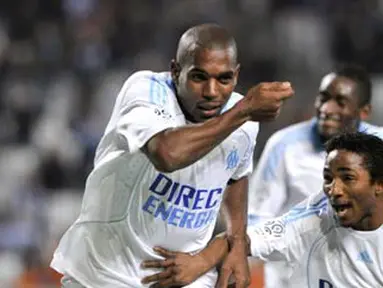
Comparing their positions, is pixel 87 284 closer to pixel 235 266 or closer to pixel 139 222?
pixel 139 222

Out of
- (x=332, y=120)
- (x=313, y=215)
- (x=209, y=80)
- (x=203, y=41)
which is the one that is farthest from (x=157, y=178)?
(x=332, y=120)

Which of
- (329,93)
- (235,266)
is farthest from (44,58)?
(235,266)

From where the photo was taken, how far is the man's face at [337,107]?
19.5 feet

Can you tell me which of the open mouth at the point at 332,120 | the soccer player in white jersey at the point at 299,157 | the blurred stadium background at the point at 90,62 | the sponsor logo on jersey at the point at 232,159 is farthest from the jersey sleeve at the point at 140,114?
the blurred stadium background at the point at 90,62

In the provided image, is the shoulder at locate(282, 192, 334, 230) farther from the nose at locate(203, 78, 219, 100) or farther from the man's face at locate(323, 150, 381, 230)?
the nose at locate(203, 78, 219, 100)

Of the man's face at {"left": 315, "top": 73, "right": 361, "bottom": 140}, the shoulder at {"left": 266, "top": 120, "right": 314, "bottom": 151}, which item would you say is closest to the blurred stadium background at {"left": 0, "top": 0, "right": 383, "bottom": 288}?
the shoulder at {"left": 266, "top": 120, "right": 314, "bottom": 151}

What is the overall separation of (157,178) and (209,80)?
1.43 feet

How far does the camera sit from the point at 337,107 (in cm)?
598

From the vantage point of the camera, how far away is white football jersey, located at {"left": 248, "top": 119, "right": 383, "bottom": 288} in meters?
6.22

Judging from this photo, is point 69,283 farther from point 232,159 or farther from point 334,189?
point 334,189

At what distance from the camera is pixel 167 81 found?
4.51 m

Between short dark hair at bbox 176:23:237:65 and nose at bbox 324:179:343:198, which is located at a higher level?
short dark hair at bbox 176:23:237:65

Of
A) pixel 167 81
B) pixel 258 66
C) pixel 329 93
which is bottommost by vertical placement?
pixel 258 66

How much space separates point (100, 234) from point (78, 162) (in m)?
5.97
